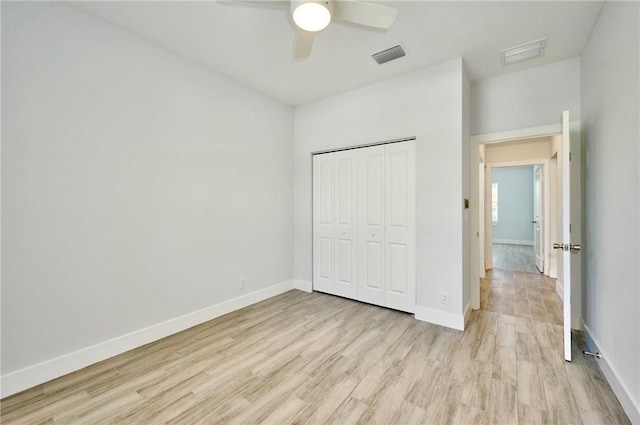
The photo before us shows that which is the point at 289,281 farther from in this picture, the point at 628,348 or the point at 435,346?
the point at 628,348

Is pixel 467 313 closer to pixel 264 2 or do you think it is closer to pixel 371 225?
pixel 371 225

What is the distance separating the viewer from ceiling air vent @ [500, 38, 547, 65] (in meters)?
2.63

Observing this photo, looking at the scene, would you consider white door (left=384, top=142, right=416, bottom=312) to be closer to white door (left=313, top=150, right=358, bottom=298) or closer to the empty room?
the empty room

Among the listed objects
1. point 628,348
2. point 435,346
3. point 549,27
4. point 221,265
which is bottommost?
point 435,346

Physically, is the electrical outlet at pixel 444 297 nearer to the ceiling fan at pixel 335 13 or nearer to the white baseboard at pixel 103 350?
the white baseboard at pixel 103 350

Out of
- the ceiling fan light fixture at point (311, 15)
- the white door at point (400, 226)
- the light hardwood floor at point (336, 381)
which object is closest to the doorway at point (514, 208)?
the white door at point (400, 226)

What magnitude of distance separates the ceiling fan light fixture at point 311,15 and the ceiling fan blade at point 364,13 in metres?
0.14

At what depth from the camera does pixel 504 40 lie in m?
2.57

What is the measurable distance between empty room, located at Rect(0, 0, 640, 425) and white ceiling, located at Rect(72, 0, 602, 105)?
0.08 ft

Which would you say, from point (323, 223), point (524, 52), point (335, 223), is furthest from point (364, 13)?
point (323, 223)

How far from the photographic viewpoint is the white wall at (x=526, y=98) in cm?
291

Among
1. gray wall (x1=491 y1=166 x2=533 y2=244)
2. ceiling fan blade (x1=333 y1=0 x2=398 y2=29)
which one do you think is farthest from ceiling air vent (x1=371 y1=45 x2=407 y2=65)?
gray wall (x1=491 y1=166 x2=533 y2=244)

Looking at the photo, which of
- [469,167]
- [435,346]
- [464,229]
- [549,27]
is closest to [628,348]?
[435,346]

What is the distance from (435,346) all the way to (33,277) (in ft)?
10.9
